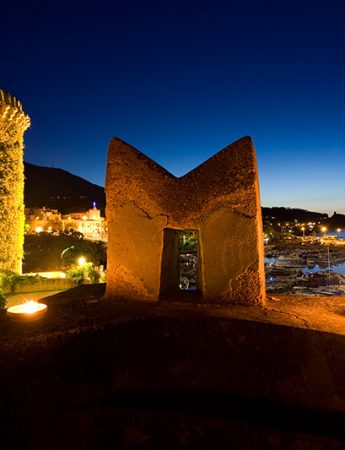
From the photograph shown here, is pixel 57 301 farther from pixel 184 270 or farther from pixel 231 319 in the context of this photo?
pixel 184 270

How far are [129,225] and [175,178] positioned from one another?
2.89 ft

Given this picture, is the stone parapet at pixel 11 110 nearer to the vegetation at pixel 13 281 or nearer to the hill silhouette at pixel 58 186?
the vegetation at pixel 13 281

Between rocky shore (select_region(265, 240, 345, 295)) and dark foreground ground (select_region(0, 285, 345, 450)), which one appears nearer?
dark foreground ground (select_region(0, 285, 345, 450))

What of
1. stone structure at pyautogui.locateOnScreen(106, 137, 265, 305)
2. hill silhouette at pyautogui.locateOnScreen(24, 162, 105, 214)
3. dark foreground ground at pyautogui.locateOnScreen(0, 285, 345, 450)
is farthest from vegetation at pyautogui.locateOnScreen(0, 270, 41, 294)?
hill silhouette at pyautogui.locateOnScreen(24, 162, 105, 214)

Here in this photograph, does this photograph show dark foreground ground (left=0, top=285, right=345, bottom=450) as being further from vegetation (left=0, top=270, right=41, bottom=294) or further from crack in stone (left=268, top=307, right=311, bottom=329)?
vegetation (left=0, top=270, right=41, bottom=294)

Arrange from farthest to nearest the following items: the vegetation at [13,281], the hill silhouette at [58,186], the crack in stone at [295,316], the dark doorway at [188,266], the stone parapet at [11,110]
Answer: the hill silhouette at [58,186] < the dark doorway at [188,266] < the stone parapet at [11,110] < the vegetation at [13,281] < the crack in stone at [295,316]

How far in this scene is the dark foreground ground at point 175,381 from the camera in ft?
9.23

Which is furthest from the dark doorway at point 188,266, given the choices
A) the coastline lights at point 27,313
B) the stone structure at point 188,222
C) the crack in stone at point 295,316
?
the coastline lights at point 27,313

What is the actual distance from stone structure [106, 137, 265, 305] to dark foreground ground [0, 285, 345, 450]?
1.76 ft

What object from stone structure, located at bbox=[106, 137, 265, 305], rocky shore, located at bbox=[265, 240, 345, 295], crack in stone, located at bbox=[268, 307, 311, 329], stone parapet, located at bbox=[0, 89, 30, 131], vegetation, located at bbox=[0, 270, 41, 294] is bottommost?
rocky shore, located at bbox=[265, 240, 345, 295]

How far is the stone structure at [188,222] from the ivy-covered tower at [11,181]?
36.7 feet

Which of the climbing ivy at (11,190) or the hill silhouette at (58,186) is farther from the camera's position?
the hill silhouette at (58,186)

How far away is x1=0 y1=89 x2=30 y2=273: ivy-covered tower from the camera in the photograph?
539 inches

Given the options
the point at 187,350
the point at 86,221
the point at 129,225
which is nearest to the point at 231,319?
the point at 187,350
